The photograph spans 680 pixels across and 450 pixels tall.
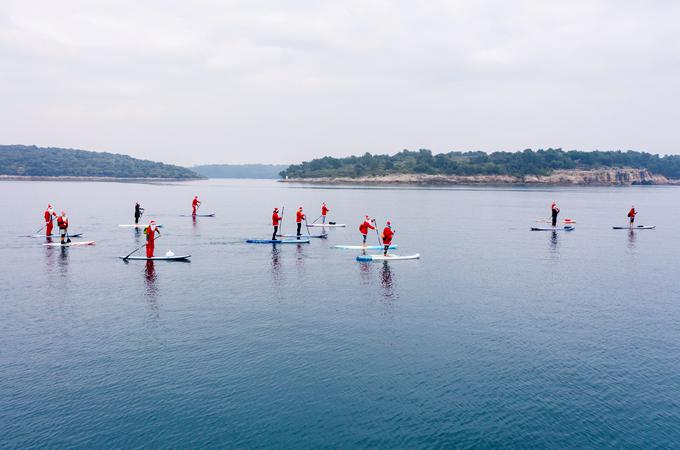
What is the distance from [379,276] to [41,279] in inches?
797

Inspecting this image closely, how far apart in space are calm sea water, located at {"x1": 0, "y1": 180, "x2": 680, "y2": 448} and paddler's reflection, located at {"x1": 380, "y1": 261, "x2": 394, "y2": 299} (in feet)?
0.59

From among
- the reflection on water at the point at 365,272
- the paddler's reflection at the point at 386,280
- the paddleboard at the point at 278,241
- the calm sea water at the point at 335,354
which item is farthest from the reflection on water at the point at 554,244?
the paddleboard at the point at 278,241

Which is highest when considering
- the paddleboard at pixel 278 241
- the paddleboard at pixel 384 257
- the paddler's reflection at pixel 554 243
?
the paddleboard at pixel 278 241

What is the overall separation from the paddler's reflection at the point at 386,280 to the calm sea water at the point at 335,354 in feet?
0.59

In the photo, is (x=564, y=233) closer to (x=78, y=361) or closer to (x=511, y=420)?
(x=511, y=420)

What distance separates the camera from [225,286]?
3086 centimetres

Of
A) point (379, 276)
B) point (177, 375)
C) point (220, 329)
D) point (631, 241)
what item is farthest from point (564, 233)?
point (177, 375)

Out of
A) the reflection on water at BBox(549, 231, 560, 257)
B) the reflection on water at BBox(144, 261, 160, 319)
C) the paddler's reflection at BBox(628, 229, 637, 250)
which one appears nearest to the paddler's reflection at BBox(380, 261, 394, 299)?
the reflection on water at BBox(144, 261, 160, 319)

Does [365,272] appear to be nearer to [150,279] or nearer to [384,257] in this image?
[384,257]

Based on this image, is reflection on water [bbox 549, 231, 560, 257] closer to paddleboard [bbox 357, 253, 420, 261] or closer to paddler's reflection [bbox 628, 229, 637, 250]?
paddler's reflection [bbox 628, 229, 637, 250]

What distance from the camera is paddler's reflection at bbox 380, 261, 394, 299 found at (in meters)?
30.2

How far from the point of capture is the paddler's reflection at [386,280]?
30.2 meters

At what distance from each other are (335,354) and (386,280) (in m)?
13.9

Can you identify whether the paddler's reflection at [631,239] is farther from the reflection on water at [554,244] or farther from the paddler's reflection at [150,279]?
the paddler's reflection at [150,279]
